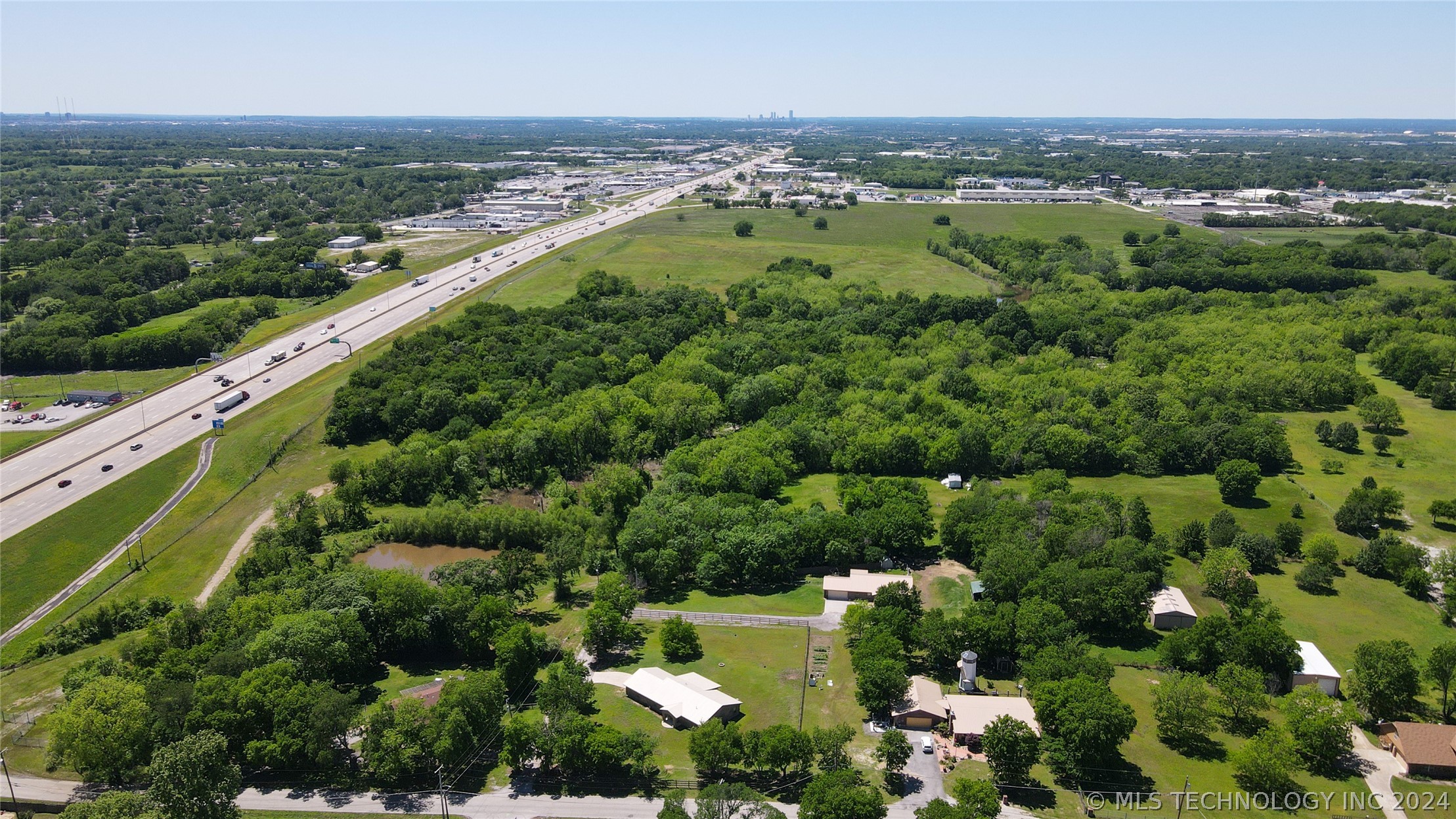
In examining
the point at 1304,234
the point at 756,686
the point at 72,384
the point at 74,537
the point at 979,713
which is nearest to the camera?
the point at 979,713

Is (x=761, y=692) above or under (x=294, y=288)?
under

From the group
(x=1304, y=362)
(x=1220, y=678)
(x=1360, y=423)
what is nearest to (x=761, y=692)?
(x=1220, y=678)

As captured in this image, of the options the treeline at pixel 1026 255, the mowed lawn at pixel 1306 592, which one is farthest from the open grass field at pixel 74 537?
the treeline at pixel 1026 255

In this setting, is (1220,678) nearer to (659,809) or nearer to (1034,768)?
(1034,768)

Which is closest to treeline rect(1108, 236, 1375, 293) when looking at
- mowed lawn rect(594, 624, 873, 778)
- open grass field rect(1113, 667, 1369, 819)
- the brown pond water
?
open grass field rect(1113, 667, 1369, 819)

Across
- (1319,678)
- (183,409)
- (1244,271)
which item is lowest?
(1319,678)

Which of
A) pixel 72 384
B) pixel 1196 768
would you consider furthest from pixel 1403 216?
pixel 72 384

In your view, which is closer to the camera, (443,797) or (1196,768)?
(443,797)

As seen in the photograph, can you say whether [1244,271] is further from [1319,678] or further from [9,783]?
[9,783]
